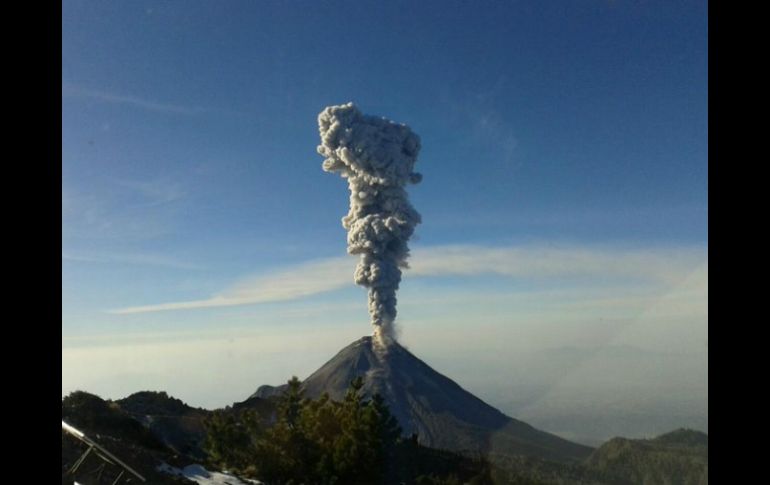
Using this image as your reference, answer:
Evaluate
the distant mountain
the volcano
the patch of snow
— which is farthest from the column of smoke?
the patch of snow

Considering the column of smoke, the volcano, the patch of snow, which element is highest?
the column of smoke

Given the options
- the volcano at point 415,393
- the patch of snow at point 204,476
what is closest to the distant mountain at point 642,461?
the patch of snow at point 204,476

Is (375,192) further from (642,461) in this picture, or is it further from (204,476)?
(204,476)

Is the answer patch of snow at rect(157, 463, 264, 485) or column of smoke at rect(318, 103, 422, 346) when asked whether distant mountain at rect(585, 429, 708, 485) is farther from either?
column of smoke at rect(318, 103, 422, 346)

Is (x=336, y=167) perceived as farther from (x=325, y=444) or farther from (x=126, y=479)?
(x=126, y=479)

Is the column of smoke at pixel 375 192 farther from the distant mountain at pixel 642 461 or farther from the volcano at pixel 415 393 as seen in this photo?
the distant mountain at pixel 642 461

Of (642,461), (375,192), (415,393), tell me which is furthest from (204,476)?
(415,393)

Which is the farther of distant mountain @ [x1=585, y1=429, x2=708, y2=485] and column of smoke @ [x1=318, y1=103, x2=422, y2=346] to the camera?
column of smoke @ [x1=318, y1=103, x2=422, y2=346]

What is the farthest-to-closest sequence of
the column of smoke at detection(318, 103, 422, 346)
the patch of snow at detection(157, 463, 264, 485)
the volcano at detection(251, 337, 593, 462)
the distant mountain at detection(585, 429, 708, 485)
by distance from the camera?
the volcano at detection(251, 337, 593, 462) < the column of smoke at detection(318, 103, 422, 346) < the distant mountain at detection(585, 429, 708, 485) < the patch of snow at detection(157, 463, 264, 485)
